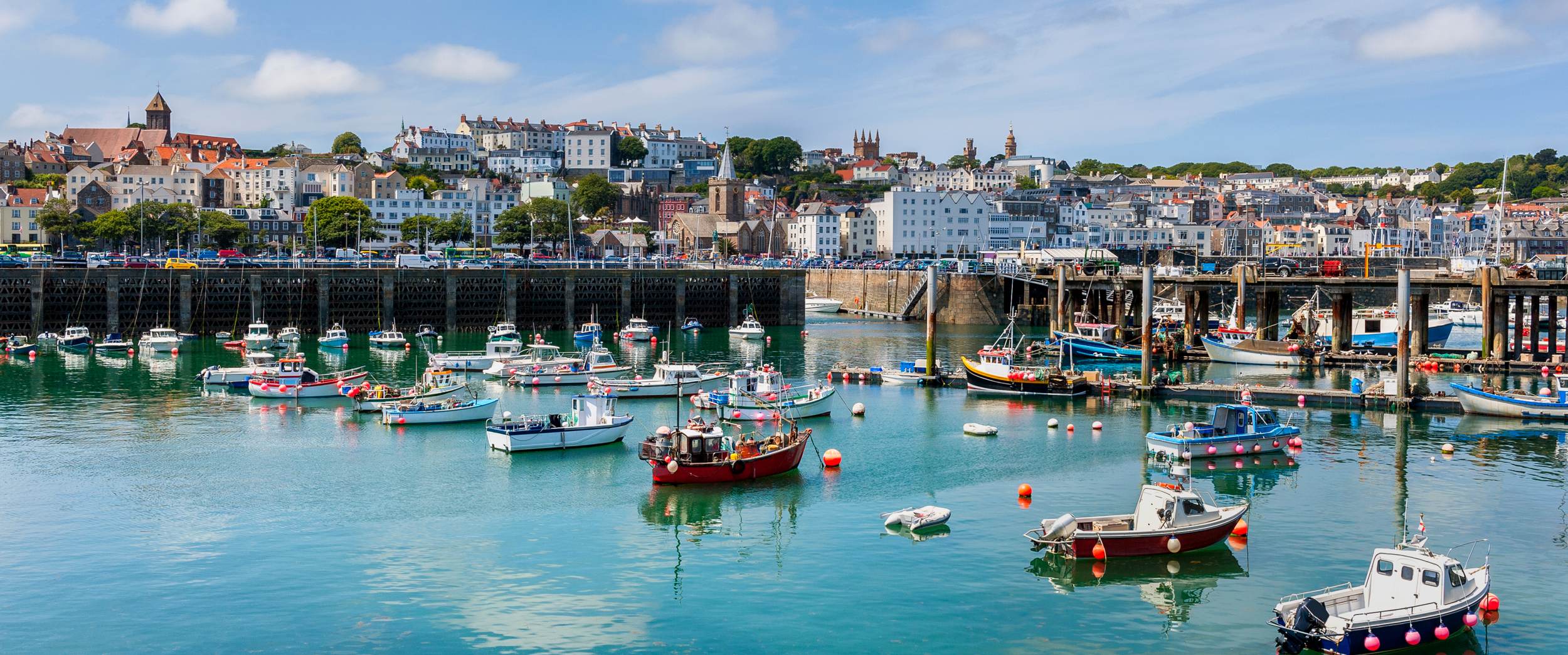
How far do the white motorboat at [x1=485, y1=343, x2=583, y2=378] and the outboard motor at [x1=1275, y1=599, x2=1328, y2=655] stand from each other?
46.0 metres

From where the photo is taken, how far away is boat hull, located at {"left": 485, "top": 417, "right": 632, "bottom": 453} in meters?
46.0

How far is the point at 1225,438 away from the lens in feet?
147

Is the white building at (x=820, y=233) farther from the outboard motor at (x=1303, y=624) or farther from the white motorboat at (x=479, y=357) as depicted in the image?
the outboard motor at (x=1303, y=624)

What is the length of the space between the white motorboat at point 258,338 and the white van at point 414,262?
634 inches

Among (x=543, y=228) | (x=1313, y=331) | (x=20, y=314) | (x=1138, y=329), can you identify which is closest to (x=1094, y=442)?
(x=1313, y=331)

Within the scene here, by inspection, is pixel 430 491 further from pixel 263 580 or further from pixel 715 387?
pixel 715 387

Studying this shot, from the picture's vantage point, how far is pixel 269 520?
35906 millimetres

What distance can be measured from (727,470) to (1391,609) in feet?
65.7

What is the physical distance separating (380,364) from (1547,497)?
→ 57.7 m

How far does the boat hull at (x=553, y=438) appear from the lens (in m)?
46.0

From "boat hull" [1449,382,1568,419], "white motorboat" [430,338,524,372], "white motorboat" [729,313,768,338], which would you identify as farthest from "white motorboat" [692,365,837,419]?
"white motorboat" [729,313,768,338]

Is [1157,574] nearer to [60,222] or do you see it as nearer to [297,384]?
[297,384]

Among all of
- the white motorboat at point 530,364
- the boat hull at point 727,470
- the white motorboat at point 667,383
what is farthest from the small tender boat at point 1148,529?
the white motorboat at point 530,364

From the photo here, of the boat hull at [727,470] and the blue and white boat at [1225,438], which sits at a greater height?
the blue and white boat at [1225,438]
